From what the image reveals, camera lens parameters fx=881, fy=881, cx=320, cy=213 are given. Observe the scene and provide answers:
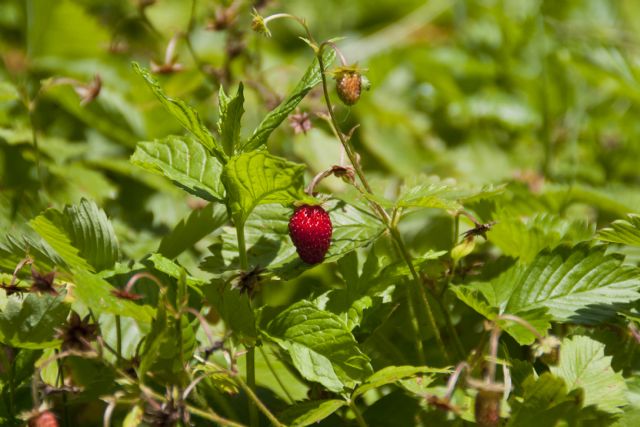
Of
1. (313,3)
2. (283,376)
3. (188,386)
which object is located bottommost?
(283,376)

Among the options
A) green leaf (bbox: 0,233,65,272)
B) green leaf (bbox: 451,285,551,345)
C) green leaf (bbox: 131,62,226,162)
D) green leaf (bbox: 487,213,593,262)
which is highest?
green leaf (bbox: 131,62,226,162)

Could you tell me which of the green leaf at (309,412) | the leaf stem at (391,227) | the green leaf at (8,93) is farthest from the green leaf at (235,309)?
the green leaf at (8,93)

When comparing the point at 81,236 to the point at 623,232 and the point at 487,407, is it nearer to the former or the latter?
the point at 487,407

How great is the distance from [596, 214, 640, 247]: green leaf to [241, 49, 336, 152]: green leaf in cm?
44

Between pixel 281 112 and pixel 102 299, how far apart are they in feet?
1.01

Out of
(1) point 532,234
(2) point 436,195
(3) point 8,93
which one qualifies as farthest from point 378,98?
(2) point 436,195

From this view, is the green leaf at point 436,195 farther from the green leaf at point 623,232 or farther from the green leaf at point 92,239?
the green leaf at point 92,239

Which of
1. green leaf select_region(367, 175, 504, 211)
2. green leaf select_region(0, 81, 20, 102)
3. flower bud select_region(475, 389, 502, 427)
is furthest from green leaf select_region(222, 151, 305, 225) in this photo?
green leaf select_region(0, 81, 20, 102)

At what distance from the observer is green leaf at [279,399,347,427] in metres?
1.02

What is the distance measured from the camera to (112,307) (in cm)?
96

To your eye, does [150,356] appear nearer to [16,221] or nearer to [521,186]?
[16,221]

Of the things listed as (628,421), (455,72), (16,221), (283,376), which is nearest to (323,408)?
(283,376)

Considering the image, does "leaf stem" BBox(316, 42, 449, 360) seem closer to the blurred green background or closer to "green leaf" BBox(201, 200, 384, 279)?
"green leaf" BBox(201, 200, 384, 279)

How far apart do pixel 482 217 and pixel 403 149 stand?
109 cm
